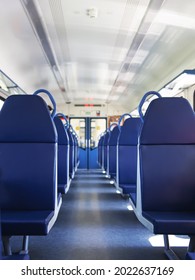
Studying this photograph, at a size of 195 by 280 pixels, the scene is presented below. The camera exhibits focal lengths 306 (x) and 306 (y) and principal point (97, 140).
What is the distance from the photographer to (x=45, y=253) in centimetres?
273

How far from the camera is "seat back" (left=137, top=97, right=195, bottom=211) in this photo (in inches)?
97.5

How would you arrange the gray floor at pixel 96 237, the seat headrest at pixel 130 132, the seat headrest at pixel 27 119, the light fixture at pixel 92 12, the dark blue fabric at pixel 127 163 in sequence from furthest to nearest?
the light fixture at pixel 92 12 → the dark blue fabric at pixel 127 163 → the seat headrest at pixel 130 132 → the gray floor at pixel 96 237 → the seat headrest at pixel 27 119

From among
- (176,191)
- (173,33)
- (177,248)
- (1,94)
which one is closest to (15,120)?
(176,191)

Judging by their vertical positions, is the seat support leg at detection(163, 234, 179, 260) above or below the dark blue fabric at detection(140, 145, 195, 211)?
below

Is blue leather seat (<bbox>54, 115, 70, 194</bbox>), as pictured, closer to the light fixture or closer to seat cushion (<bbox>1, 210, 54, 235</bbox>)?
the light fixture

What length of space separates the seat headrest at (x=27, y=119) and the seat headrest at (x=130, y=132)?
218 centimetres

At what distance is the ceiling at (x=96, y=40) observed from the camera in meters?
5.05

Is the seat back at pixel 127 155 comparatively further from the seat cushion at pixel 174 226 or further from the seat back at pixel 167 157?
the seat cushion at pixel 174 226

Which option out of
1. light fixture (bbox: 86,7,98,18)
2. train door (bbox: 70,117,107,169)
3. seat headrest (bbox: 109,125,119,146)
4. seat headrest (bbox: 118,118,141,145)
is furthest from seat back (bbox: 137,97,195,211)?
train door (bbox: 70,117,107,169)

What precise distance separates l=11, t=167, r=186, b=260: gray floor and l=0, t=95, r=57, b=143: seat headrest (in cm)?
106

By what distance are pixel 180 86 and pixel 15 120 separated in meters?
4.78

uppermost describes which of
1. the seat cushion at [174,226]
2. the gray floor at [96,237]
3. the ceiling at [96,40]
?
the ceiling at [96,40]

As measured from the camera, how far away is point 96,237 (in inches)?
126


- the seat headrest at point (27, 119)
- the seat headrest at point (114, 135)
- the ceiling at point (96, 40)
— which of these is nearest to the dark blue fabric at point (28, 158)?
the seat headrest at point (27, 119)
